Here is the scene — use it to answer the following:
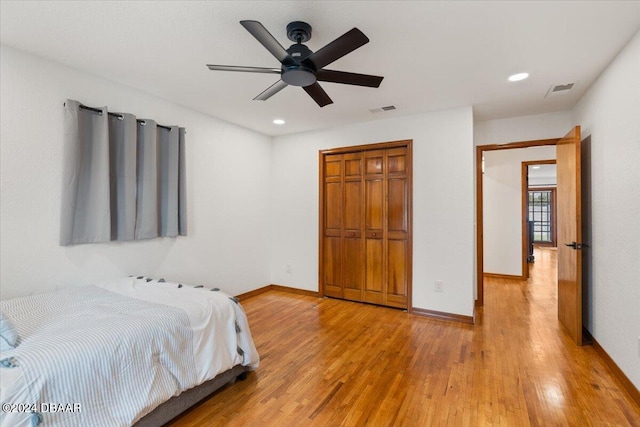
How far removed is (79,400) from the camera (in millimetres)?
1406

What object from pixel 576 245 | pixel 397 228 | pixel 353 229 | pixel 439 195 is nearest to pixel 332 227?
pixel 353 229

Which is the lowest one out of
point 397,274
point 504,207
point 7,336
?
point 397,274

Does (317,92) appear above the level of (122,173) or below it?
above

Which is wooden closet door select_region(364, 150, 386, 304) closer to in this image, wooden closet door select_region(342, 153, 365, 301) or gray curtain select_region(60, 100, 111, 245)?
wooden closet door select_region(342, 153, 365, 301)

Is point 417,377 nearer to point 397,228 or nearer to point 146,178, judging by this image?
point 397,228

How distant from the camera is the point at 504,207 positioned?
19.0ft

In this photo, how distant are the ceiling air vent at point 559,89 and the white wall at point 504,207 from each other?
2.67 m

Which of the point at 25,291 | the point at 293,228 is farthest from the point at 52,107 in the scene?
the point at 293,228

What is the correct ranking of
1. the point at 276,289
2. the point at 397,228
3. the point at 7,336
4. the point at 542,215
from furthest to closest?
the point at 542,215, the point at 276,289, the point at 397,228, the point at 7,336

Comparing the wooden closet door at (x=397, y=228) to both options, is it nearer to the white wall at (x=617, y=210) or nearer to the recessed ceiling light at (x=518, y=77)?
the recessed ceiling light at (x=518, y=77)

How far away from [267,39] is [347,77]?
0.62 m

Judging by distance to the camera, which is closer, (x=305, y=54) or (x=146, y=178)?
(x=305, y=54)

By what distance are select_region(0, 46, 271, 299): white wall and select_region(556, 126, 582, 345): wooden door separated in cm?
394

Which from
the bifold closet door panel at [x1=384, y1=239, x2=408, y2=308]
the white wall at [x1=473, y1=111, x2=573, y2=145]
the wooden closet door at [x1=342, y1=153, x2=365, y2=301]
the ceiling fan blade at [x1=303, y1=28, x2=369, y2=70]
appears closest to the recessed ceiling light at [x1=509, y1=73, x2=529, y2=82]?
the white wall at [x1=473, y1=111, x2=573, y2=145]
